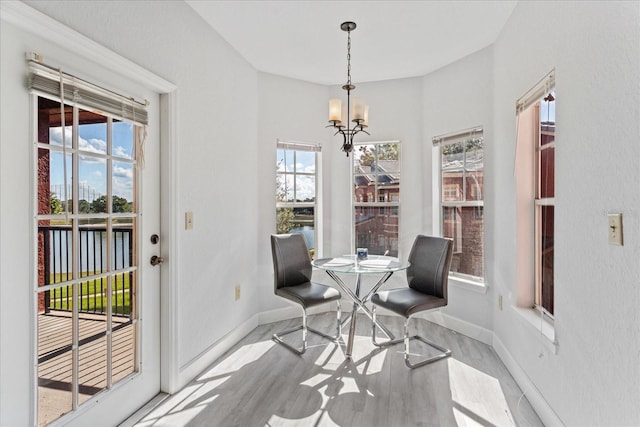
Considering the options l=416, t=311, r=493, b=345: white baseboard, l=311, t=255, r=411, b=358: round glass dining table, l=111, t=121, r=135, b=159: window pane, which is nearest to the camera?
l=111, t=121, r=135, b=159: window pane

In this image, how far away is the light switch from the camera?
1318 mm

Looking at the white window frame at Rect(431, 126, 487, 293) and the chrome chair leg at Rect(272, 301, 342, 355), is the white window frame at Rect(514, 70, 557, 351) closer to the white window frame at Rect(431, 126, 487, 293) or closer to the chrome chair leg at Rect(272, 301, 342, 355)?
the white window frame at Rect(431, 126, 487, 293)

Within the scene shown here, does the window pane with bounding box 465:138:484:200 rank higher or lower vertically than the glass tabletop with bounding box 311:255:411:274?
higher

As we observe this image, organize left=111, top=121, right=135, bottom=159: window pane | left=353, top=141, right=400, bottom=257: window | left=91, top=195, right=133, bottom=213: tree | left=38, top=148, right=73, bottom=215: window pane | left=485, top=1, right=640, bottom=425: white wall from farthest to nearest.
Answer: left=353, top=141, right=400, bottom=257: window, left=111, top=121, right=135, bottom=159: window pane, left=91, top=195, right=133, bottom=213: tree, left=38, top=148, right=73, bottom=215: window pane, left=485, top=1, right=640, bottom=425: white wall

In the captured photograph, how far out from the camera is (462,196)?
352 cm

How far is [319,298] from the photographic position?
2.89m

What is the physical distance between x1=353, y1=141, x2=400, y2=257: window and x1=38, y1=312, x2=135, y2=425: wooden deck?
2.70m

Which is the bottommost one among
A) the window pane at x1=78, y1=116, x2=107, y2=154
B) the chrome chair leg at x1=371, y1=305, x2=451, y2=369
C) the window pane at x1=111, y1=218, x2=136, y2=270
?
the chrome chair leg at x1=371, y1=305, x2=451, y2=369

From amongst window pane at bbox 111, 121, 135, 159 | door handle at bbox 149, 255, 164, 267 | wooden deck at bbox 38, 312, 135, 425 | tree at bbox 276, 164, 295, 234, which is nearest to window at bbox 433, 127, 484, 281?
tree at bbox 276, 164, 295, 234

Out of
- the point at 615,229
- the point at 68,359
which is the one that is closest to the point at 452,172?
the point at 615,229

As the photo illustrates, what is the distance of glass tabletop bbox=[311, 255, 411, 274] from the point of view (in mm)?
2803

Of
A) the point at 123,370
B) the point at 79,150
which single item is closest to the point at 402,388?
the point at 123,370

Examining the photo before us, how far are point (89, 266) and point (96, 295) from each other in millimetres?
169

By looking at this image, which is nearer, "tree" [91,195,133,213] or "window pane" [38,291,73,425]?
"window pane" [38,291,73,425]
